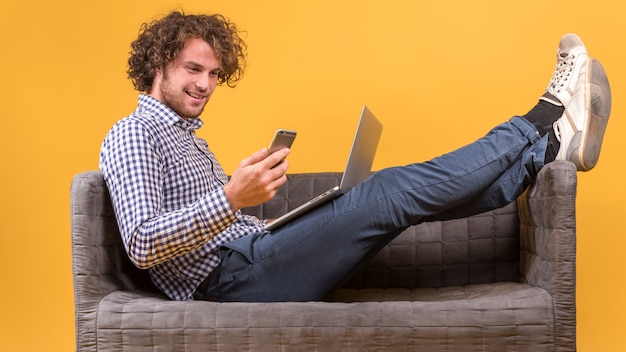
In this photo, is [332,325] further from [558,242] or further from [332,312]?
[558,242]

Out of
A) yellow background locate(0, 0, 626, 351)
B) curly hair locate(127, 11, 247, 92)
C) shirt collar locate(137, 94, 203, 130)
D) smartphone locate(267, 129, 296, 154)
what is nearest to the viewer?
smartphone locate(267, 129, 296, 154)

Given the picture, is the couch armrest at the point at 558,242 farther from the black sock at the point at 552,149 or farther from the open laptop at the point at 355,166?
the open laptop at the point at 355,166

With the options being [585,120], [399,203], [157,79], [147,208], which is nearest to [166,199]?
[147,208]

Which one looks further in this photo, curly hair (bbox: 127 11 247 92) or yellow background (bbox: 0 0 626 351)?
yellow background (bbox: 0 0 626 351)

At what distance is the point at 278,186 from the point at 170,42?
71 centimetres

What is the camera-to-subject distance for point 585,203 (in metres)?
2.77

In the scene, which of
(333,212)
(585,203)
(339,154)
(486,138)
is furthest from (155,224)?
(585,203)

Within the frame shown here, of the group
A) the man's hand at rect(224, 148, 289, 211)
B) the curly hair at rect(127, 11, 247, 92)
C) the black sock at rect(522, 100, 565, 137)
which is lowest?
the man's hand at rect(224, 148, 289, 211)

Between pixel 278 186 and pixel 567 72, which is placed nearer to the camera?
pixel 278 186

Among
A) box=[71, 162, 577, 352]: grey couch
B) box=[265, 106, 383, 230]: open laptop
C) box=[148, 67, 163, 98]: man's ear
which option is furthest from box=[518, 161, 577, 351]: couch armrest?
box=[148, 67, 163, 98]: man's ear

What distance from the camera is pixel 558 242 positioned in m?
1.82

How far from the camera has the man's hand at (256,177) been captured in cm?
164

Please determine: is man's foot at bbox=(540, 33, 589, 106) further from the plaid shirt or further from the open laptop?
the plaid shirt

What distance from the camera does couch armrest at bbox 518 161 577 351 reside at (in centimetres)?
174
